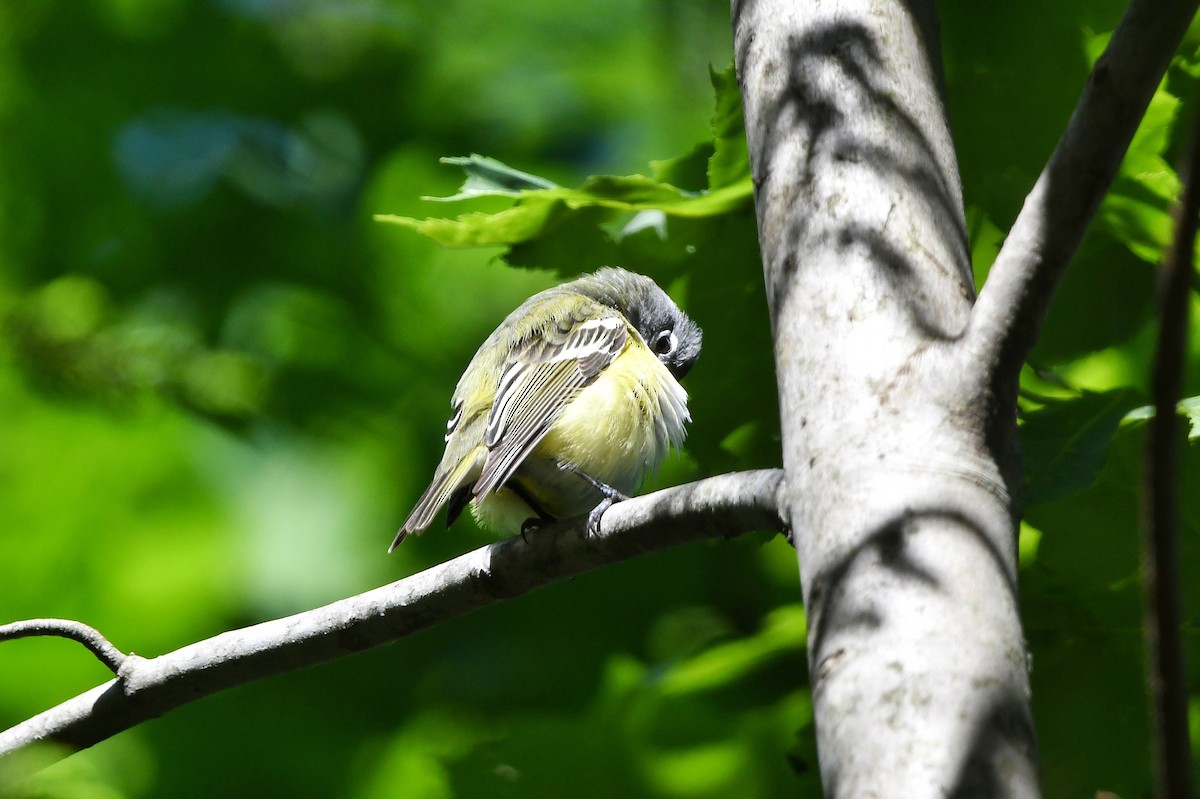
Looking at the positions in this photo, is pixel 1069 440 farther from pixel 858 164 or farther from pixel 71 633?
pixel 71 633

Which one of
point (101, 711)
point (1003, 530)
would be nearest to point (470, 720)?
point (101, 711)

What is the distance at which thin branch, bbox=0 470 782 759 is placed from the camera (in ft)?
7.62

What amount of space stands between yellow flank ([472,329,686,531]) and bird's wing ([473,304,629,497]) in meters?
0.06

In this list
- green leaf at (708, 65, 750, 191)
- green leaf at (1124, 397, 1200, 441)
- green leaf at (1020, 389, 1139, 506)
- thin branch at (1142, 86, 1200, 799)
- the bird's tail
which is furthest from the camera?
the bird's tail

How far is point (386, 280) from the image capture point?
4.76 m

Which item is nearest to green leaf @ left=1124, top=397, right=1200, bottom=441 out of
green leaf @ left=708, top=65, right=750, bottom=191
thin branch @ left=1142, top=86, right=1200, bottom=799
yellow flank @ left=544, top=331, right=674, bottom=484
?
thin branch @ left=1142, top=86, right=1200, bottom=799

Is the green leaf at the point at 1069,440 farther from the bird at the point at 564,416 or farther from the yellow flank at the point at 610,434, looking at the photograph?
the yellow flank at the point at 610,434

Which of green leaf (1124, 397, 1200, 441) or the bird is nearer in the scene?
green leaf (1124, 397, 1200, 441)

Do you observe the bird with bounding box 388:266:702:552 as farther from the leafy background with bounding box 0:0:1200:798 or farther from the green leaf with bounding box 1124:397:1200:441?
the green leaf with bounding box 1124:397:1200:441

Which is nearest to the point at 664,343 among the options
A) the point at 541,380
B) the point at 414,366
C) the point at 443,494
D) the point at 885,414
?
the point at 541,380

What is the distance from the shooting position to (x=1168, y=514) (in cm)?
98

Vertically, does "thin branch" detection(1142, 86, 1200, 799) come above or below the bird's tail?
above

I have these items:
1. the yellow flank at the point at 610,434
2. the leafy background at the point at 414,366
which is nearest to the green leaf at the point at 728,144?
the leafy background at the point at 414,366

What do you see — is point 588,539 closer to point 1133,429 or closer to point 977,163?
point 1133,429
